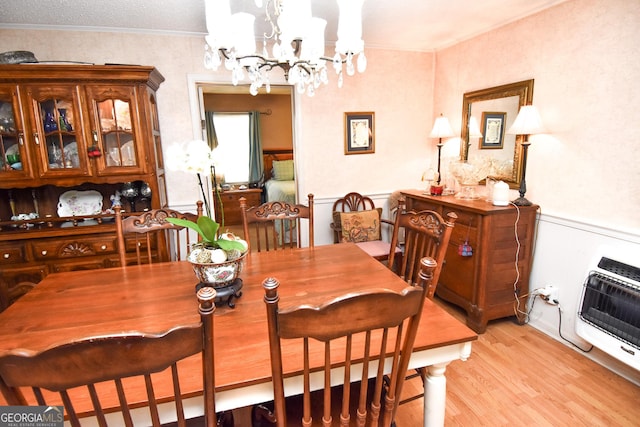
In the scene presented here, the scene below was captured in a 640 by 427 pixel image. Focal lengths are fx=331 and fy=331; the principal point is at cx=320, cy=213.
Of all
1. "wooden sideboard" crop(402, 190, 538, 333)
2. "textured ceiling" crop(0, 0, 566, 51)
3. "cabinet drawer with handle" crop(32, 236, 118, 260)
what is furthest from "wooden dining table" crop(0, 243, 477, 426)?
"textured ceiling" crop(0, 0, 566, 51)

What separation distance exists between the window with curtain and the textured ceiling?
3508mm

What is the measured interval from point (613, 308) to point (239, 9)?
303 centimetres

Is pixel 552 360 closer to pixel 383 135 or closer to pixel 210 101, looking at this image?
pixel 383 135

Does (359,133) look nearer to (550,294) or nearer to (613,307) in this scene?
(550,294)

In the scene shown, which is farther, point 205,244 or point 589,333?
point 589,333

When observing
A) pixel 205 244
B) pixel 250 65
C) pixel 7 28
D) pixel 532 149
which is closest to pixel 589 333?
pixel 532 149

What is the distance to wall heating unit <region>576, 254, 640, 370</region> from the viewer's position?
5.93 feet

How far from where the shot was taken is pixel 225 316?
4.07ft

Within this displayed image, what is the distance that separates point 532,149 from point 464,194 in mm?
593

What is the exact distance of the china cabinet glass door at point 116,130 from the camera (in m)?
2.48

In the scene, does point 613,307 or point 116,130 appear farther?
point 116,130

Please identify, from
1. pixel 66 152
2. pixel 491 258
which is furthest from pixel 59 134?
pixel 491 258

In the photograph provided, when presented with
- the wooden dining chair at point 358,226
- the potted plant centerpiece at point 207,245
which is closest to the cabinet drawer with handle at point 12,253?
the potted plant centerpiece at point 207,245

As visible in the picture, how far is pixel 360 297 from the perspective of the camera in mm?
766
